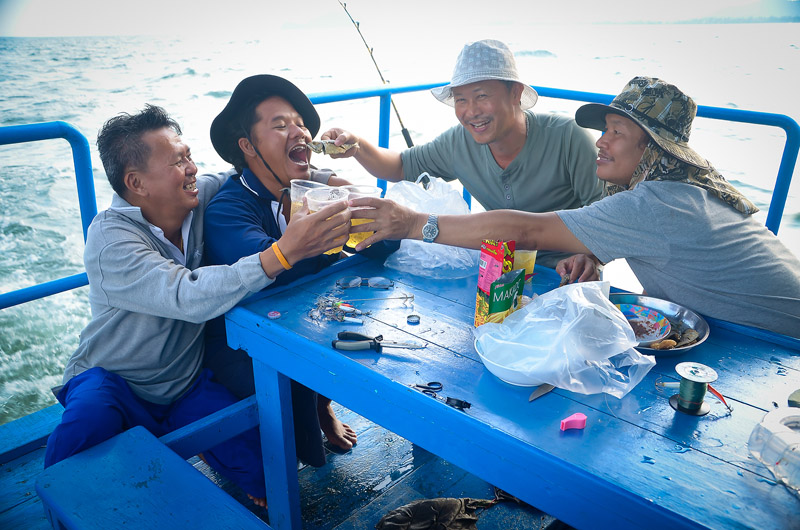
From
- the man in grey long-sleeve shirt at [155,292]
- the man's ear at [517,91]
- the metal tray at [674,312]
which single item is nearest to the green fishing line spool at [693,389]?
the metal tray at [674,312]

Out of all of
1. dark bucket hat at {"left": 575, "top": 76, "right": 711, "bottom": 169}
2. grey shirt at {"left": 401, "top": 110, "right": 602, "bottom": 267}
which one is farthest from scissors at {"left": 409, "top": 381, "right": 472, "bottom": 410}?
grey shirt at {"left": 401, "top": 110, "right": 602, "bottom": 267}

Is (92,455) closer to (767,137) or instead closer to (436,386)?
(436,386)

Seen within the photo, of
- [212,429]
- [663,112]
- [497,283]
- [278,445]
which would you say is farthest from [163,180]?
[663,112]

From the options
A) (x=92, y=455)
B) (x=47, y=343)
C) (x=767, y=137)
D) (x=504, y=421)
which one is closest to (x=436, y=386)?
(x=504, y=421)

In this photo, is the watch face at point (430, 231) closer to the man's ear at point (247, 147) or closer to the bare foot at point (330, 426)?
the man's ear at point (247, 147)

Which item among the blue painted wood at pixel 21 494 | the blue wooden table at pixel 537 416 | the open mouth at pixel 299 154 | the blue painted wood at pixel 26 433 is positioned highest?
the open mouth at pixel 299 154

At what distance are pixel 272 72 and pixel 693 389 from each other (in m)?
22.6

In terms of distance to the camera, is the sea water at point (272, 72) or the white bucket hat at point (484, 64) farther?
the sea water at point (272, 72)

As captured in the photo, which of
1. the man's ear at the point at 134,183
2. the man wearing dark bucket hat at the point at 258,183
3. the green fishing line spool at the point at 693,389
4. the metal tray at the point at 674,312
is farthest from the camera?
the man wearing dark bucket hat at the point at 258,183

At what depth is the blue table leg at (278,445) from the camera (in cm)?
168

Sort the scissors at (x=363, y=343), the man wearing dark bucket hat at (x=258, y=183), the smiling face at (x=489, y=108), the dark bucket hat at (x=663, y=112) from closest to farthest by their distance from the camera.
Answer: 1. the scissors at (x=363, y=343)
2. the dark bucket hat at (x=663, y=112)
3. the man wearing dark bucket hat at (x=258, y=183)
4. the smiling face at (x=489, y=108)

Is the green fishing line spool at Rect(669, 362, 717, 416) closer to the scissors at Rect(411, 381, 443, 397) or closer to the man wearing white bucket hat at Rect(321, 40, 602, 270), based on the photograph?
the scissors at Rect(411, 381, 443, 397)

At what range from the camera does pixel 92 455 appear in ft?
4.86

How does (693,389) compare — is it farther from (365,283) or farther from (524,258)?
(365,283)
